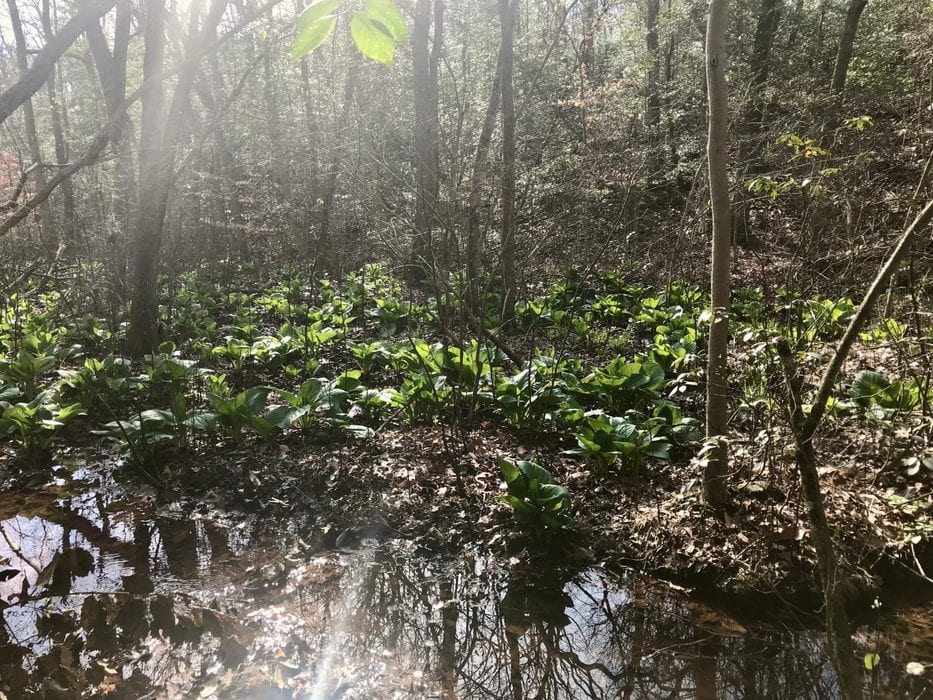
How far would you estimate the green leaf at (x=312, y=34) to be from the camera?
3.26ft

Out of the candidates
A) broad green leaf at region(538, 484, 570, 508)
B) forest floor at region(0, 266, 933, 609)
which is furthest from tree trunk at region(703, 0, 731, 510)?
broad green leaf at region(538, 484, 570, 508)

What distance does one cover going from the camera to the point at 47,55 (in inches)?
55.1

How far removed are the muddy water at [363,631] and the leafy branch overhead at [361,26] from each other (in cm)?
277

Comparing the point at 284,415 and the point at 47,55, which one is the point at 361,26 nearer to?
the point at 47,55

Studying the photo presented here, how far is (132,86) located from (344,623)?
18.0m

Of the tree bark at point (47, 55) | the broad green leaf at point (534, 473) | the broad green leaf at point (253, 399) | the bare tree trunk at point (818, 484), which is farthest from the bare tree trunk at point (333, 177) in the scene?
the bare tree trunk at point (818, 484)

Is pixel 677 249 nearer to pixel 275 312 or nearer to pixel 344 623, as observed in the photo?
pixel 275 312

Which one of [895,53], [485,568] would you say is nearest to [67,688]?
[485,568]

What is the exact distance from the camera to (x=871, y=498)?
3.49 metres

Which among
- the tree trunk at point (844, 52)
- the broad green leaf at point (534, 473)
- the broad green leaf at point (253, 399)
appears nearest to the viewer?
the broad green leaf at point (534, 473)

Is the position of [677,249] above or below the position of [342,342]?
above

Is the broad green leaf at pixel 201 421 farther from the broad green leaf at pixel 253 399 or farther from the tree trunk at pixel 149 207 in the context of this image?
the tree trunk at pixel 149 207

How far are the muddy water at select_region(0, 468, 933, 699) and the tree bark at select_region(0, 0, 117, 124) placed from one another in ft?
8.46

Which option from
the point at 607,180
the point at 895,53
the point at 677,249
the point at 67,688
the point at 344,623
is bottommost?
the point at 67,688
